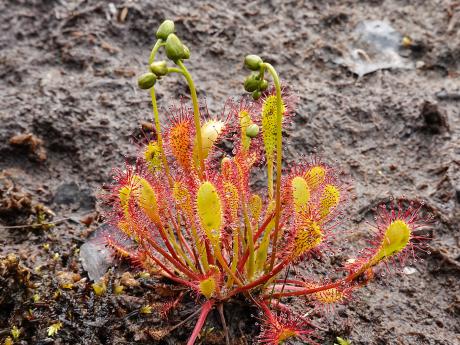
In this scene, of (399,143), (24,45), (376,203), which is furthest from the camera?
(24,45)

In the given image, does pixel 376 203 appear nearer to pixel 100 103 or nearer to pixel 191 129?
pixel 191 129

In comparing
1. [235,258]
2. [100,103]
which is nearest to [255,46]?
[100,103]

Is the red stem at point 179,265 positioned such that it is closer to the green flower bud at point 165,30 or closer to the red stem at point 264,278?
the red stem at point 264,278

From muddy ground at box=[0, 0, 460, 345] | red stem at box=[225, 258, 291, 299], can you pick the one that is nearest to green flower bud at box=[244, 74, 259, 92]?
red stem at box=[225, 258, 291, 299]

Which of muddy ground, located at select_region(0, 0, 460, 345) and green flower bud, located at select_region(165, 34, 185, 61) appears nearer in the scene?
green flower bud, located at select_region(165, 34, 185, 61)

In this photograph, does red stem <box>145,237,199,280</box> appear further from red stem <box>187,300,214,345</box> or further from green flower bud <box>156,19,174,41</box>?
green flower bud <box>156,19,174,41</box>

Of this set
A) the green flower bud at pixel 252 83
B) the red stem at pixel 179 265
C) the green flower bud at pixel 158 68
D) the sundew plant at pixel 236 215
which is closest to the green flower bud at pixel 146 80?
the green flower bud at pixel 158 68
